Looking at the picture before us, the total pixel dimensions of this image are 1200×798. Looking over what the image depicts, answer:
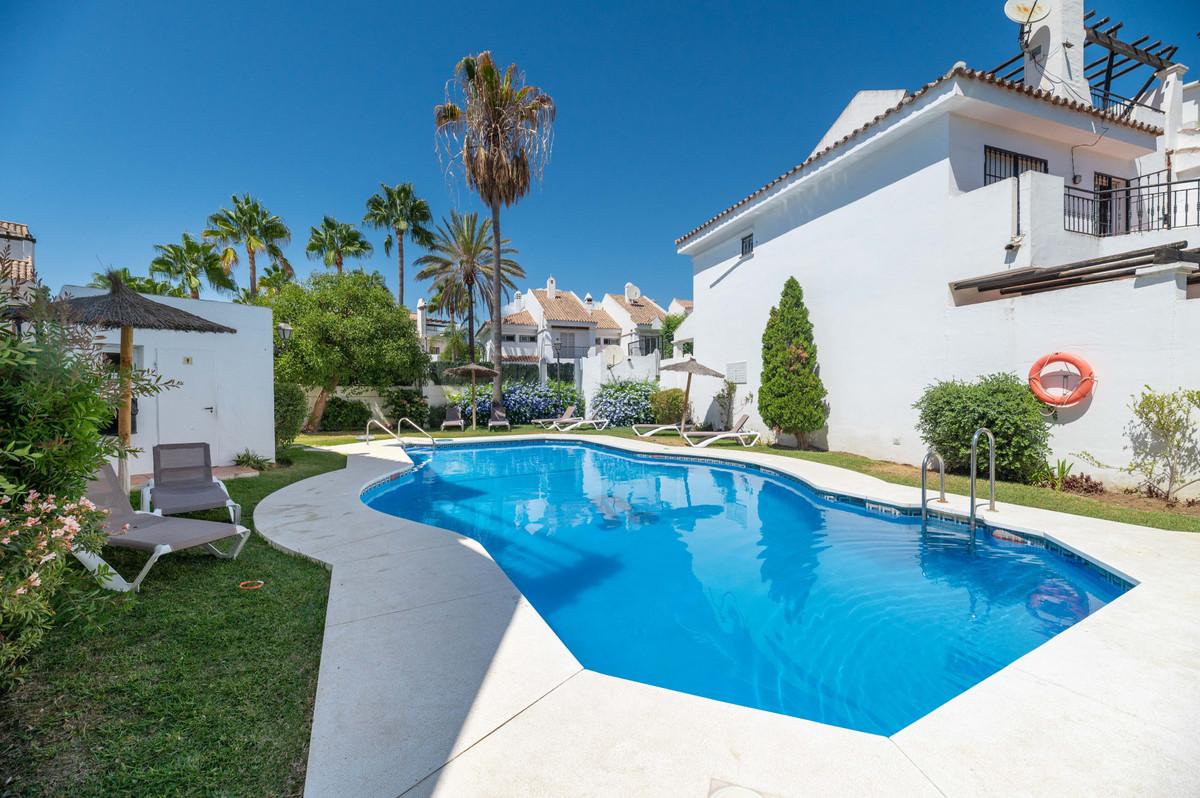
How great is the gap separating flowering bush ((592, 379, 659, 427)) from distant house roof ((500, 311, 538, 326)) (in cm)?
1625

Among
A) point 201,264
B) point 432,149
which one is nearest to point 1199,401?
point 432,149

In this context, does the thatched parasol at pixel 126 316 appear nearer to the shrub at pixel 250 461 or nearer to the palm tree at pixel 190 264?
the shrub at pixel 250 461

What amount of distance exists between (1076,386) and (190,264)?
32.5m

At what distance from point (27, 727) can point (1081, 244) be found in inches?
639

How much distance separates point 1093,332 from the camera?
8.69 metres

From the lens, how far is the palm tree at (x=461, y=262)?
90.6ft

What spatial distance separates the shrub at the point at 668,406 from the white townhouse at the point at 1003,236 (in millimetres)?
3382

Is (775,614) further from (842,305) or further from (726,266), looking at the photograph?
(726,266)

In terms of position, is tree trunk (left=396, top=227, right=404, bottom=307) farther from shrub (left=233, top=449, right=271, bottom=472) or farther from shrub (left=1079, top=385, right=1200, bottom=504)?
shrub (left=1079, top=385, right=1200, bottom=504)

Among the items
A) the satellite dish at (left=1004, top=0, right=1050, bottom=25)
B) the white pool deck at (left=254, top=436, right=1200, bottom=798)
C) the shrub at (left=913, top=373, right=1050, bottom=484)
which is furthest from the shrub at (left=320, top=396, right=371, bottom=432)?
the satellite dish at (left=1004, top=0, right=1050, bottom=25)

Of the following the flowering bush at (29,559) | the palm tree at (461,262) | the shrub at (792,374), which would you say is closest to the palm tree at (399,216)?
the palm tree at (461,262)

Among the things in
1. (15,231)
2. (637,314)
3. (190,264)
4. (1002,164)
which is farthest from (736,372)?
(15,231)

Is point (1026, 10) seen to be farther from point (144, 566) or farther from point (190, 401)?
point (190, 401)

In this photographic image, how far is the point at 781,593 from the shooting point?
5.55 meters
